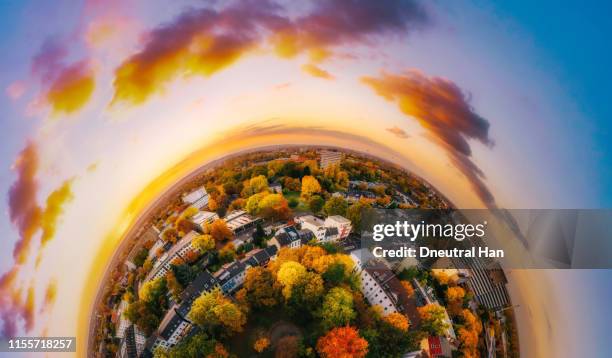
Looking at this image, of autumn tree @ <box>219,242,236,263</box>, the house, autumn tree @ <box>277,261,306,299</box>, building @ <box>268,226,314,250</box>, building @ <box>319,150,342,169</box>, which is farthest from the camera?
the house

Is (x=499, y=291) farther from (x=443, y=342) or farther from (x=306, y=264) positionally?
(x=306, y=264)

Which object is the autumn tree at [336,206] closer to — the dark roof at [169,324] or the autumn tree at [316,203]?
the autumn tree at [316,203]

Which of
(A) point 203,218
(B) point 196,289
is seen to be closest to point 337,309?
(B) point 196,289

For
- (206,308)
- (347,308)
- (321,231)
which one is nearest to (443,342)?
(347,308)

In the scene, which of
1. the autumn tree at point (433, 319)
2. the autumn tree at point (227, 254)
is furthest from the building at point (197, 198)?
the autumn tree at point (433, 319)

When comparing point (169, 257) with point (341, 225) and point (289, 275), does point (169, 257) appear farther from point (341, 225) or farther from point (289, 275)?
point (341, 225)

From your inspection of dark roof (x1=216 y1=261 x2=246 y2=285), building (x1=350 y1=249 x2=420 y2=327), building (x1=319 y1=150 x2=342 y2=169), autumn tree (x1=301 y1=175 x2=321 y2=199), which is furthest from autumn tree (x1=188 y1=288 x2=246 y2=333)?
building (x1=319 y1=150 x2=342 y2=169)

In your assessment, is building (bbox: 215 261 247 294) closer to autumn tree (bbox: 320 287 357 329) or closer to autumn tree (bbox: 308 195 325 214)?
autumn tree (bbox: 320 287 357 329)
